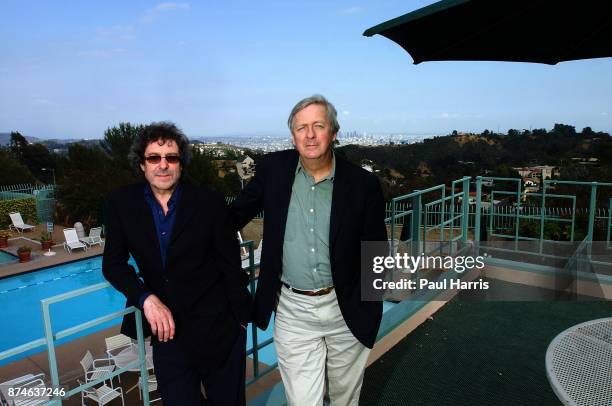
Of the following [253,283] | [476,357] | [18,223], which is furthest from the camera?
[18,223]

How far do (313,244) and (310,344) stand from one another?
1.30 feet

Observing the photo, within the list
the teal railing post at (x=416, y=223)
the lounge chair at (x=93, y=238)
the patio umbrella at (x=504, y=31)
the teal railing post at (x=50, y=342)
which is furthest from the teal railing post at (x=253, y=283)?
the lounge chair at (x=93, y=238)

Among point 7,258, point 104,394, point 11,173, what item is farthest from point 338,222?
point 11,173

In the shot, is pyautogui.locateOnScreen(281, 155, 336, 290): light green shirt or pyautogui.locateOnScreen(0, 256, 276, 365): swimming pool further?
pyautogui.locateOnScreen(0, 256, 276, 365): swimming pool

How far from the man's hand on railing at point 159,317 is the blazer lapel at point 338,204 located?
59 cm

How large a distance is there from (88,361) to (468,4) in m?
5.71

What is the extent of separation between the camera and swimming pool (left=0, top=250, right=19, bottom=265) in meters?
11.9

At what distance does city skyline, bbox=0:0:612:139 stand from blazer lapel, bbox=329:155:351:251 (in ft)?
58.2

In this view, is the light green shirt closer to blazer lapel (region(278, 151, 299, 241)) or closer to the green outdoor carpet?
blazer lapel (region(278, 151, 299, 241))

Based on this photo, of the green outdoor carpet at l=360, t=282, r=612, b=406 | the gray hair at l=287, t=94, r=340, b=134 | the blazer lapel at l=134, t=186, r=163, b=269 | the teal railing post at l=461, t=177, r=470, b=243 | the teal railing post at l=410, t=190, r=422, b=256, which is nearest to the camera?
the blazer lapel at l=134, t=186, r=163, b=269

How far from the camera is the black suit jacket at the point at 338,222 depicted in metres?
1.53

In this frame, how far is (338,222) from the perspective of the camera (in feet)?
4.96

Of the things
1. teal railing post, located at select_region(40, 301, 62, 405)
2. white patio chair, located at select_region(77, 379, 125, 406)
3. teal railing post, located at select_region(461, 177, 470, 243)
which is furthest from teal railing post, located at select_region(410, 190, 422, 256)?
white patio chair, located at select_region(77, 379, 125, 406)

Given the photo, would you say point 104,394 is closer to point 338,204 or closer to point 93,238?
point 338,204
